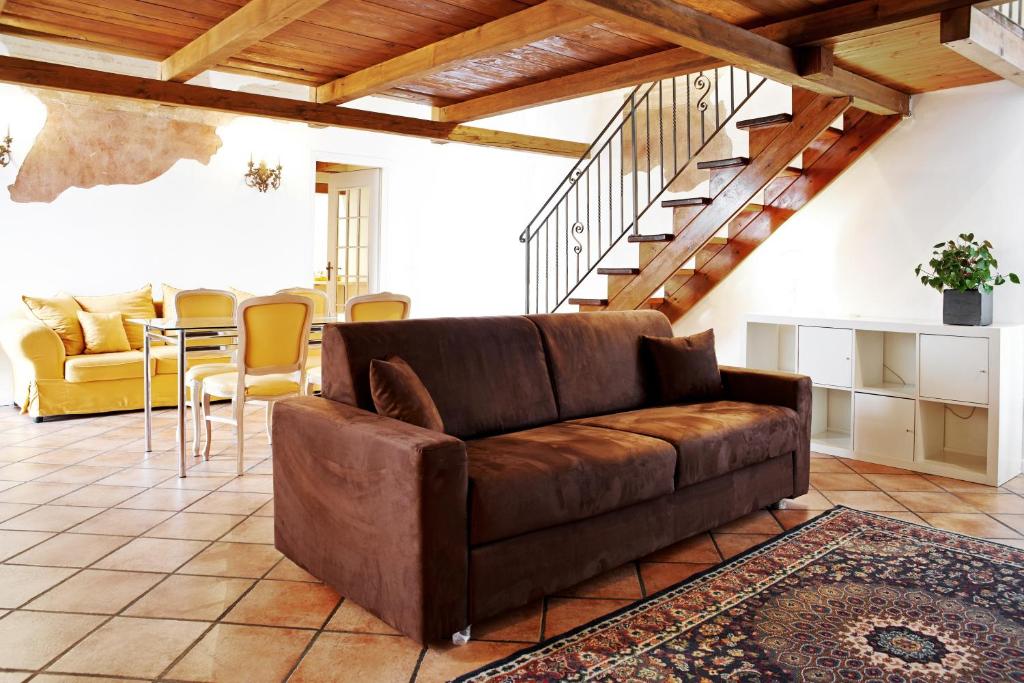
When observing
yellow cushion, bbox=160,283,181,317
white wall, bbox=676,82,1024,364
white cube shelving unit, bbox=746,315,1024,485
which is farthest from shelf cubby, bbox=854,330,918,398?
yellow cushion, bbox=160,283,181,317

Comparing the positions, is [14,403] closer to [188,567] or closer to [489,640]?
[188,567]

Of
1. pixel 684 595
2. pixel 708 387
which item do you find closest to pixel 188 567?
pixel 684 595

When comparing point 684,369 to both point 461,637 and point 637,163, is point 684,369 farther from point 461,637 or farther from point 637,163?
point 637,163

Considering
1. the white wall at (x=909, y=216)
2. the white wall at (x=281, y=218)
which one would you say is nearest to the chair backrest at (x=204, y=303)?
the white wall at (x=281, y=218)

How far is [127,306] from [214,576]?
4.23 m

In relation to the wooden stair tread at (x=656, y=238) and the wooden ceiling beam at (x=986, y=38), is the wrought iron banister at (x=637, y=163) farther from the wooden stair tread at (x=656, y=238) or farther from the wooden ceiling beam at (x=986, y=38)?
the wooden ceiling beam at (x=986, y=38)

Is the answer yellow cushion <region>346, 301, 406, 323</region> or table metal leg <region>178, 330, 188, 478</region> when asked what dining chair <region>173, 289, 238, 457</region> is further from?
yellow cushion <region>346, 301, 406, 323</region>

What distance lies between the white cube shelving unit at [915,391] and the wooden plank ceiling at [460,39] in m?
1.47

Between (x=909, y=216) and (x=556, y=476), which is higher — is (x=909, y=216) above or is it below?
above

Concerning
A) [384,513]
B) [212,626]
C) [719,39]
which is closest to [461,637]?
[384,513]

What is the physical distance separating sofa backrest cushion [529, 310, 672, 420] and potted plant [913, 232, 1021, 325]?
1718 millimetres

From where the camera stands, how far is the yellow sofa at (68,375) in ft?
18.1

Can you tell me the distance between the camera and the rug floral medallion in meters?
2.13

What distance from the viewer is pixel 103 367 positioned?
18.7ft
